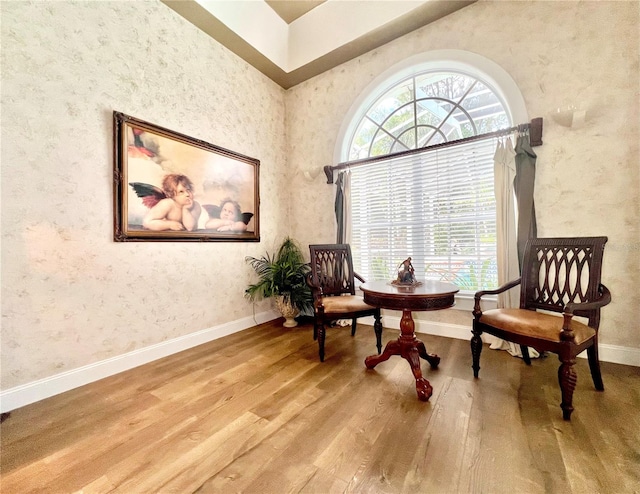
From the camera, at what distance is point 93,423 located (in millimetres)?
1490

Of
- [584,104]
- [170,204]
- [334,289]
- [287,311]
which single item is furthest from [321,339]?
[584,104]

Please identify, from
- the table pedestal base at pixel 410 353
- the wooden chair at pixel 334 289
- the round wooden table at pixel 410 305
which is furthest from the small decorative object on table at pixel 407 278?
the wooden chair at pixel 334 289

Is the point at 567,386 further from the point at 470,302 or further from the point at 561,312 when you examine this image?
the point at 470,302

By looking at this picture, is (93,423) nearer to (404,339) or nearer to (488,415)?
(404,339)

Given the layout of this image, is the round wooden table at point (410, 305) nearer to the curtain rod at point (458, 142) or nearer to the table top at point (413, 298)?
the table top at point (413, 298)

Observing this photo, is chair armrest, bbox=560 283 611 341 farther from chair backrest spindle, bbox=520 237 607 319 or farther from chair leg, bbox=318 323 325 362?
chair leg, bbox=318 323 325 362

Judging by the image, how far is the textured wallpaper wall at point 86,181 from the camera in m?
1.70

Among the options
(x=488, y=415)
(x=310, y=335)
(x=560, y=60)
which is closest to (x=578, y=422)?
(x=488, y=415)

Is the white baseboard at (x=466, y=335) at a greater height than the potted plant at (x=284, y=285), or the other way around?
the potted plant at (x=284, y=285)

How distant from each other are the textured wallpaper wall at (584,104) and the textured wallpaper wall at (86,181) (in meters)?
2.76

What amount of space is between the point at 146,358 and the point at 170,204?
1.41 meters

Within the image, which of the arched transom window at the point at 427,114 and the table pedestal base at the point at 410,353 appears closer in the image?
the table pedestal base at the point at 410,353

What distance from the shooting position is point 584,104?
7.01 ft

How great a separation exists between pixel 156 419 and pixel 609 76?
13.3ft
